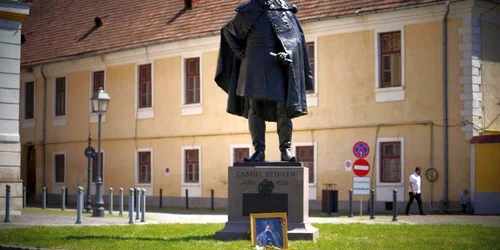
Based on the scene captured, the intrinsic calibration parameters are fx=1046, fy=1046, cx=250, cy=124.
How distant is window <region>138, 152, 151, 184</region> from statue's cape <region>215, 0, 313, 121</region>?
24.1m

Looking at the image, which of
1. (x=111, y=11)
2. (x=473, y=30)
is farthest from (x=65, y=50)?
(x=473, y=30)

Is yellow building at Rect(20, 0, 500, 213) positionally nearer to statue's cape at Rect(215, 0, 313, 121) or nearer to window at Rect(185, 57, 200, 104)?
window at Rect(185, 57, 200, 104)

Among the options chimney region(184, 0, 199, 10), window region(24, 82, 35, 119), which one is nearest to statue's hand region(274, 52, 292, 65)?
chimney region(184, 0, 199, 10)

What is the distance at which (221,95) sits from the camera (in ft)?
124

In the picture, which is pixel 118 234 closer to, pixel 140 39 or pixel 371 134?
pixel 371 134

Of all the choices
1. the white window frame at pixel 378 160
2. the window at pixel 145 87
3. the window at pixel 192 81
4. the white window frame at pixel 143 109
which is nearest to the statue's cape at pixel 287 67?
the white window frame at pixel 378 160

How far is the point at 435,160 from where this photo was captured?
3116 centimetres

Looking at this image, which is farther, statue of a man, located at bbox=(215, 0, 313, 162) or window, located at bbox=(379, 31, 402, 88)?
window, located at bbox=(379, 31, 402, 88)

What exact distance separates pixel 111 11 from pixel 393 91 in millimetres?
16619

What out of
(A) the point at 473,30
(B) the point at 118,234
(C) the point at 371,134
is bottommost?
(B) the point at 118,234

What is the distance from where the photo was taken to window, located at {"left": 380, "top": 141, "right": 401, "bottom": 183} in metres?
32.2

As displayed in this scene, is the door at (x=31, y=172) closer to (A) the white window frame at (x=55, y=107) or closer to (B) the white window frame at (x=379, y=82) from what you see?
(A) the white window frame at (x=55, y=107)

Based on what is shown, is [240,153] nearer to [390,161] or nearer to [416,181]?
[390,161]

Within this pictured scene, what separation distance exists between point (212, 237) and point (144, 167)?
24.3 metres
